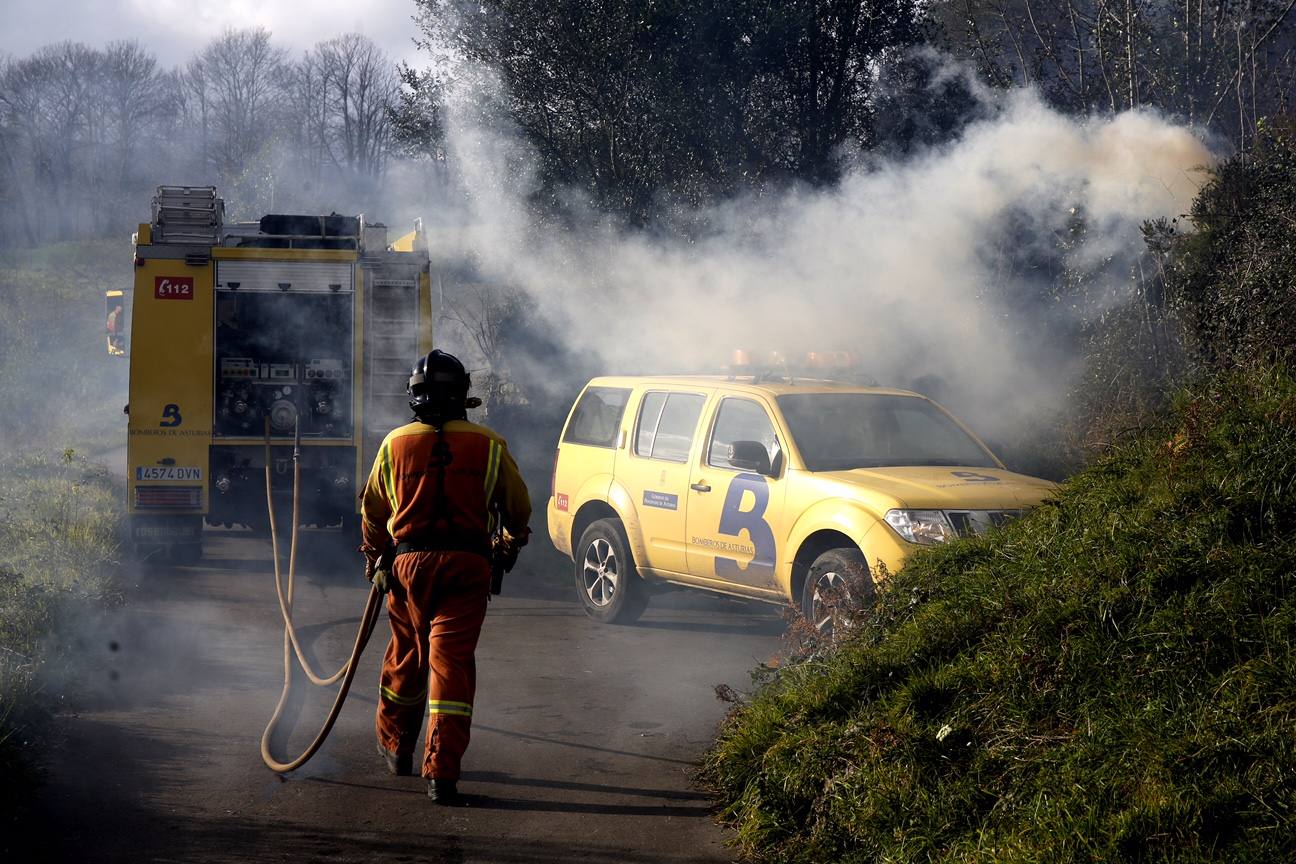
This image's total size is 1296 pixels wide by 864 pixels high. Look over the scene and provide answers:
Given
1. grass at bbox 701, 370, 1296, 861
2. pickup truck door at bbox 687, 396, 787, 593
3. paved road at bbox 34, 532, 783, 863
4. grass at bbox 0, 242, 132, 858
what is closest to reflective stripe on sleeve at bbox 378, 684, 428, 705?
paved road at bbox 34, 532, 783, 863

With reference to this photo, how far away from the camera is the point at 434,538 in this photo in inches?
231

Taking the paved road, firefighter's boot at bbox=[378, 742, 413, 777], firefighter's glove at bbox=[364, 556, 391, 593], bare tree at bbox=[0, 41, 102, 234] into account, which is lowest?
→ the paved road

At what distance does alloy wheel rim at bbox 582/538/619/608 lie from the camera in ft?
32.7

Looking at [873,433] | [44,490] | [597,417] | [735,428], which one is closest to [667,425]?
[735,428]

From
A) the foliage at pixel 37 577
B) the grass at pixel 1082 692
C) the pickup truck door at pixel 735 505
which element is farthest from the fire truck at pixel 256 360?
the grass at pixel 1082 692

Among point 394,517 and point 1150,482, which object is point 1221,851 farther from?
point 394,517

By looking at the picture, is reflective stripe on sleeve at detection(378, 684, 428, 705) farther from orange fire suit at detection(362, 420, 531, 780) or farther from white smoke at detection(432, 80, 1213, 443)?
white smoke at detection(432, 80, 1213, 443)

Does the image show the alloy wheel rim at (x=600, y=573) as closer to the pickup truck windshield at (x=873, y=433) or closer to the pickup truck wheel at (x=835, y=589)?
the pickup truck windshield at (x=873, y=433)

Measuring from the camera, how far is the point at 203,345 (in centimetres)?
1194

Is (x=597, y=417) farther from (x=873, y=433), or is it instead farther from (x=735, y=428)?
(x=873, y=433)

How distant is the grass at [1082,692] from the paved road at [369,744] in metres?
0.61

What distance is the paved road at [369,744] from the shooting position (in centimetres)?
512

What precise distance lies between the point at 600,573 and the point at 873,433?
2.45 metres

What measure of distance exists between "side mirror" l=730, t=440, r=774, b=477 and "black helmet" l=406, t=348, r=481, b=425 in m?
2.86
